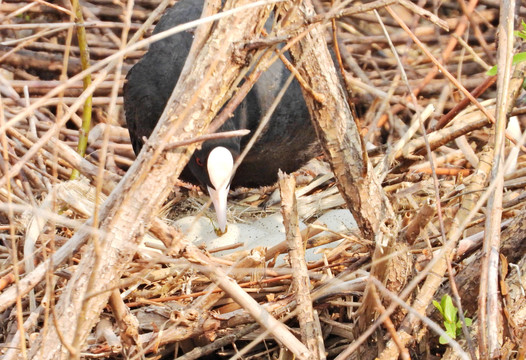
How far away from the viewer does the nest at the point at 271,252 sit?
1.78 m

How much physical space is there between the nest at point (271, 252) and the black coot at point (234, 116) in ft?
0.76

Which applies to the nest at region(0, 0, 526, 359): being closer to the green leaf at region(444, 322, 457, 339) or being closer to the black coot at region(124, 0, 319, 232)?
the green leaf at region(444, 322, 457, 339)

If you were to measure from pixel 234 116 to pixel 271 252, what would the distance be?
→ 86cm

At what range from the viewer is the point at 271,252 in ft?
9.37

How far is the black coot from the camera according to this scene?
349 centimetres

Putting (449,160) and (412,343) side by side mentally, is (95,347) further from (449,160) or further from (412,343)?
(449,160)

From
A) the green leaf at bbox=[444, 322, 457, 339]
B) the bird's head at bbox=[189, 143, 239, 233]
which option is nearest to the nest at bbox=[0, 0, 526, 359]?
the green leaf at bbox=[444, 322, 457, 339]

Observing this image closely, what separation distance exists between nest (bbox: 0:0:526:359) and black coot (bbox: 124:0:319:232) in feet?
0.76

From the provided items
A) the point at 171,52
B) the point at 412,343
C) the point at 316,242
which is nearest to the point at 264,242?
the point at 316,242

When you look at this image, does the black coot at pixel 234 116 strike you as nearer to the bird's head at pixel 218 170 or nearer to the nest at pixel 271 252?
the bird's head at pixel 218 170

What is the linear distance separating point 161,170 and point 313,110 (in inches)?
21.9

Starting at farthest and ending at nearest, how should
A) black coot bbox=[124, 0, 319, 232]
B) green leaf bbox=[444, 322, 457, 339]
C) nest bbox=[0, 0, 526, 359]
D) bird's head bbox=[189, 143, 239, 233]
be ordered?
black coot bbox=[124, 0, 319, 232] → bird's head bbox=[189, 143, 239, 233] → green leaf bbox=[444, 322, 457, 339] → nest bbox=[0, 0, 526, 359]

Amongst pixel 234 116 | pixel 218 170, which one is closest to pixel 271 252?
pixel 218 170

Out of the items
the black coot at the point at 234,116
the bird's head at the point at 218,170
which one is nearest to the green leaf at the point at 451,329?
the bird's head at the point at 218,170
